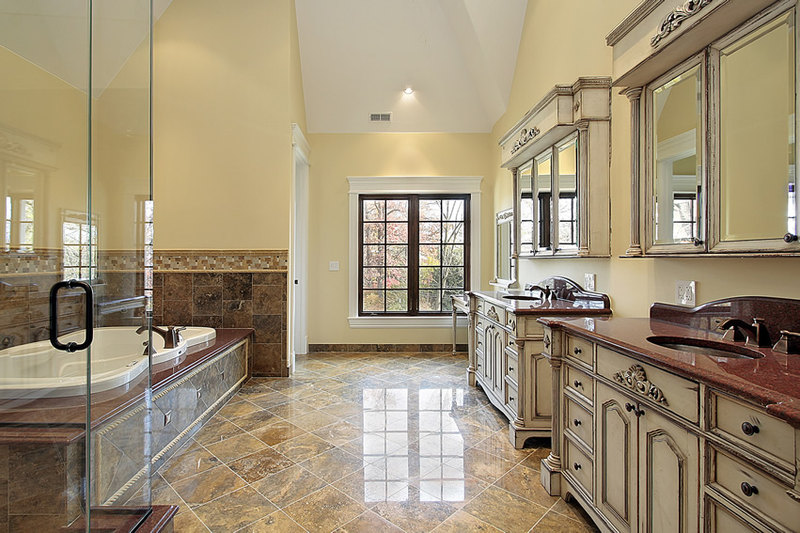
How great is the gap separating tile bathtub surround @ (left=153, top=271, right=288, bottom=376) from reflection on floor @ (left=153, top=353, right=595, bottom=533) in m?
0.53

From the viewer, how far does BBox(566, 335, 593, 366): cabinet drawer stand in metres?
1.75

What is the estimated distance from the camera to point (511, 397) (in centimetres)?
278

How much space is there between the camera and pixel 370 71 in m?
4.79

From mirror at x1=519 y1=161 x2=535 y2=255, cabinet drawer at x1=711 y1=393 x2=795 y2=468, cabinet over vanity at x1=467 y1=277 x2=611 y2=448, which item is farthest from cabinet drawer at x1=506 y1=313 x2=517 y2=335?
cabinet drawer at x1=711 y1=393 x2=795 y2=468

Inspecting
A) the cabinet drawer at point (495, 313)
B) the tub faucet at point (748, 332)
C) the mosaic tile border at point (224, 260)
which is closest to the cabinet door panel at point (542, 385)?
the cabinet drawer at point (495, 313)

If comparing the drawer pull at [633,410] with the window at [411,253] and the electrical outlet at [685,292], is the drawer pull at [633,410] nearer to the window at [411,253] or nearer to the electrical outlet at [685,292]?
the electrical outlet at [685,292]

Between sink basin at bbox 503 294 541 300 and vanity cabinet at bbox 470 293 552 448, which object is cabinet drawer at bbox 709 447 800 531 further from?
sink basin at bbox 503 294 541 300

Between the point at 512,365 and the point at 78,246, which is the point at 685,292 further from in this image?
the point at 78,246

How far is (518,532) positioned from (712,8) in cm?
220

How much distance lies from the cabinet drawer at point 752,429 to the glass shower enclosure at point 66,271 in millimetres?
1712

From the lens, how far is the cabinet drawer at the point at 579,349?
175cm

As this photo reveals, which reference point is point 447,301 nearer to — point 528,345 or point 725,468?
point 528,345

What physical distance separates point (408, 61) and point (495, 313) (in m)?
3.28

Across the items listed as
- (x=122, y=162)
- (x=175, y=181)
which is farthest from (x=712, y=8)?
(x=175, y=181)
